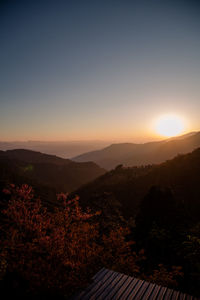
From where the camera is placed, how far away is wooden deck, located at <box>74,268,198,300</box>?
17.4 feet

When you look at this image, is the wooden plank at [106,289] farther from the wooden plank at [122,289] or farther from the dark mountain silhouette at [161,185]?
the dark mountain silhouette at [161,185]

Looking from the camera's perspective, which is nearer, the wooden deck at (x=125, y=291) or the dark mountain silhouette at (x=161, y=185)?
the wooden deck at (x=125, y=291)

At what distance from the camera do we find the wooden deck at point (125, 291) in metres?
5.32

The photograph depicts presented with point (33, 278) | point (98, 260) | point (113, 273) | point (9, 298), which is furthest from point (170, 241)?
point (9, 298)

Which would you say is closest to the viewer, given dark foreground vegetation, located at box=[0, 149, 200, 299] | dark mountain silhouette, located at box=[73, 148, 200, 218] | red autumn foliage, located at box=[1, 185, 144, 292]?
red autumn foliage, located at box=[1, 185, 144, 292]

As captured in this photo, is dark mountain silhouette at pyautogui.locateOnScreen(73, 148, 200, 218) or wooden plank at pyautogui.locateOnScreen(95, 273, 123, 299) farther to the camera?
dark mountain silhouette at pyautogui.locateOnScreen(73, 148, 200, 218)

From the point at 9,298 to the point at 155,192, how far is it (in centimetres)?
1082

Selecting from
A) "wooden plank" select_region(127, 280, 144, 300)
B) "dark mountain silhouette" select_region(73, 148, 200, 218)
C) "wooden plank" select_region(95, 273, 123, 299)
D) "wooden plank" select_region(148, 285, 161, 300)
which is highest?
"wooden plank" select_region(95, 273, 123, 299)

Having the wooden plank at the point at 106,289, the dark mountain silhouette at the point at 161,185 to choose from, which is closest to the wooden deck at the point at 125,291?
the wooden plank at the point at 106,289

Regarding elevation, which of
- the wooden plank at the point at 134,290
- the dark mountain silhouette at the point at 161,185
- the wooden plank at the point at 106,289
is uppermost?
the wooden plank at the point at 106,289

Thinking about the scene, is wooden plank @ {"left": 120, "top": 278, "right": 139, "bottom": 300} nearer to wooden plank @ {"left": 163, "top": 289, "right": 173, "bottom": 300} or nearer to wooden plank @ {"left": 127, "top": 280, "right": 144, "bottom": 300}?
wooden plank @ {"left": 127, "top": 280, "right": 144, "bottom": 300}

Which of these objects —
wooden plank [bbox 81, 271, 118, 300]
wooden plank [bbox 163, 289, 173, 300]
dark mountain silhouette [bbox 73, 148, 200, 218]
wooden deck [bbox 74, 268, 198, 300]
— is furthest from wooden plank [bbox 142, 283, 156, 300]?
dark mountain silhouette [bbox 73, 148, 200, 218]

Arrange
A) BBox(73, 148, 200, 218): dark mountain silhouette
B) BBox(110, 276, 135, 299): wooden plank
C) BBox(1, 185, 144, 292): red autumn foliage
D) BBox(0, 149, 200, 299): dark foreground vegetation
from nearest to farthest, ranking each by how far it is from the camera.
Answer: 1. BBox(110, 276, 135, 299): wooden plank
2. BBox(1, 185, 144, 292): red autumn foliage
3. BBox(0, 149, 200, 299): dark foreground vegetation
4. BBox(73, 148, 200, 218): dark mountain silhouette

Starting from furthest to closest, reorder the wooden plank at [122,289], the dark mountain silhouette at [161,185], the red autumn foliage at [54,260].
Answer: the dark mountain silhouette at [161,185] < the red autumn foliage at [54,260] < the wooden plank at [122,289]
